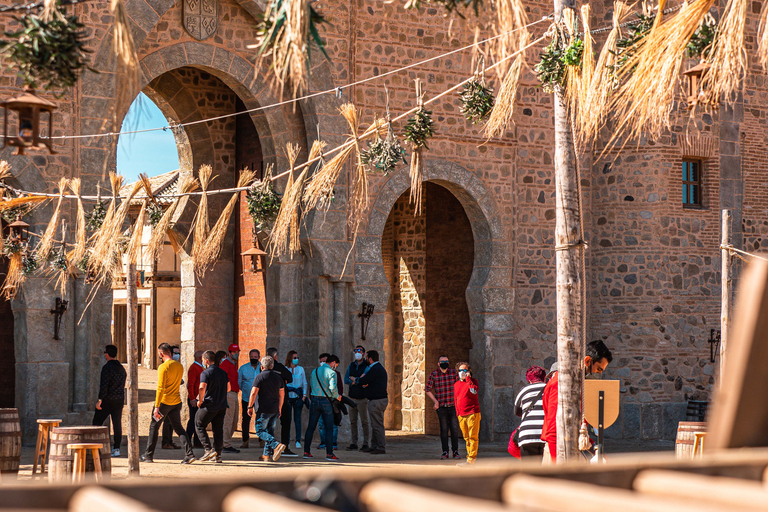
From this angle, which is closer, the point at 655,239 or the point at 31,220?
the point at 31,220

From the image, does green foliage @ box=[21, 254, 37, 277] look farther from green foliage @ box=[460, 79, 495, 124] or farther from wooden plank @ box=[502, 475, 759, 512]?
wooden plank @ box=[502, 475, 759, 512]

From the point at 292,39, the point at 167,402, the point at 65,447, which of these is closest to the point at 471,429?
the point at 167,402

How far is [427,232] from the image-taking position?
17.4 metres

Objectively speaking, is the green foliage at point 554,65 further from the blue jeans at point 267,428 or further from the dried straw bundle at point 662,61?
the blue jeans at point 267,428

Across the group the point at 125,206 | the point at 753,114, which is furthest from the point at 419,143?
the point at 753,114

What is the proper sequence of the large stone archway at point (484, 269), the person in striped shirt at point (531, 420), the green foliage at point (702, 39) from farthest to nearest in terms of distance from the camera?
the large stone archway at point (484, 269) → the person in striped shirt at point (531, 420) → the green foliage at point (702, 39)

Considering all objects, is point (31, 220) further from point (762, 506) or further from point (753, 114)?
point (753, 114)

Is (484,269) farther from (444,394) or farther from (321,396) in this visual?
(321,396)

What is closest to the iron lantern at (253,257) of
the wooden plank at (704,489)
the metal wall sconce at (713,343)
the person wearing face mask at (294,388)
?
the person wearing face mask at (294,388)

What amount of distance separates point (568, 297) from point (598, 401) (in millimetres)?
983

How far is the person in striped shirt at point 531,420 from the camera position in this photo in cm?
770

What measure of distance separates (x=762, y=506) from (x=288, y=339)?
40.5 ft

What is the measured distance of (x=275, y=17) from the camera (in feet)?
15.5

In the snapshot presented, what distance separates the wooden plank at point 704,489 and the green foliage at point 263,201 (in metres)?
9.55
